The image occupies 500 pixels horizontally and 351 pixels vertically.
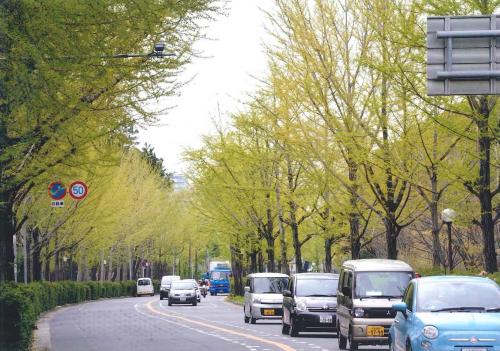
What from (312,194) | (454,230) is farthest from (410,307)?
(454,230)

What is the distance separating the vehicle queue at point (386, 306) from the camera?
47.5 ft

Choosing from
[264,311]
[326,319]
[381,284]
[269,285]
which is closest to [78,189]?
[269,285]

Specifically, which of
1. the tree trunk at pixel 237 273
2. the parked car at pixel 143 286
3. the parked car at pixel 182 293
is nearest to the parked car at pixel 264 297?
the parked car at pixel 182 293

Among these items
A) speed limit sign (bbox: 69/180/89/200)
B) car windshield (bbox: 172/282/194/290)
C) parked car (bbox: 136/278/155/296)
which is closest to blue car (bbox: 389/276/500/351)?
speed limit sign (bbox: 69/180/89/200)

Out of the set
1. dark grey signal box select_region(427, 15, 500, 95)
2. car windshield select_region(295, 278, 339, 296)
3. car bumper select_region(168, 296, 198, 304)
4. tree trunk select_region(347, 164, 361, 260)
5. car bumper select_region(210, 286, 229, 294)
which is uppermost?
dark grey signal box select_region(427, 15, 500, 95)

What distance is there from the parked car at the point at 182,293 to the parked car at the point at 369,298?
128 ft

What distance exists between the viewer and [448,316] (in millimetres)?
14930

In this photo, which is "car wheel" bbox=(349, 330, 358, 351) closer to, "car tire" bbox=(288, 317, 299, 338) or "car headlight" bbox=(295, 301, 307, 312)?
"car headlight" bbox=(295, 301, 307, 312)

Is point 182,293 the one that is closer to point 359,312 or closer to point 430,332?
point 359,312

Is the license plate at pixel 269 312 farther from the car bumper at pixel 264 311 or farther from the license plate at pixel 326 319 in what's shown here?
the license plate at pixel 326 319

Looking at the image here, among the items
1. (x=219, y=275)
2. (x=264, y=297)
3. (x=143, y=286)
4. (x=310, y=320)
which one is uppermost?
(x=264, y=297)

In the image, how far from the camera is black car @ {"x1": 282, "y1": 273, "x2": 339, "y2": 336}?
93.2ft

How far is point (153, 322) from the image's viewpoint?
124 feet

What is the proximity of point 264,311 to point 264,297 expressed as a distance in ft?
1.72
